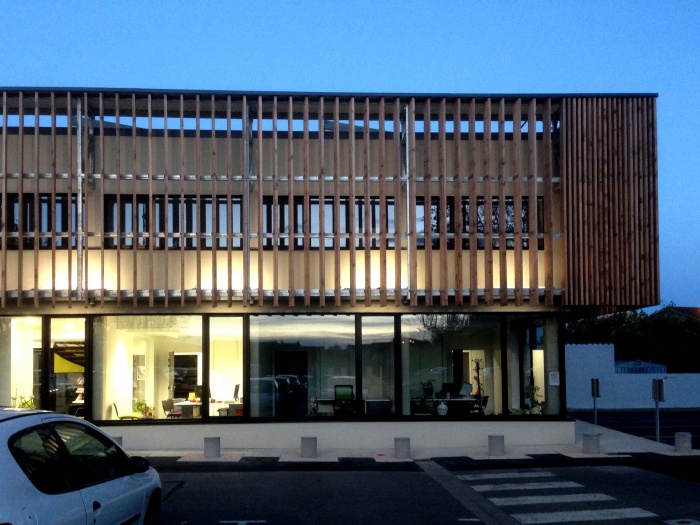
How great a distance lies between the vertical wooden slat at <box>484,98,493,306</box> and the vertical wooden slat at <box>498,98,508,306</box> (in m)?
0.22

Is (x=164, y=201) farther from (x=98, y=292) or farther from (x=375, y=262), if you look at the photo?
(x=375, y=262)

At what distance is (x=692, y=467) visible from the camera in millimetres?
16484

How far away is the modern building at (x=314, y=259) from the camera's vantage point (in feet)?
63.1

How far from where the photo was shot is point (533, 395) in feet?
66.4

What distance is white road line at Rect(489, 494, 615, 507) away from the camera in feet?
41.8

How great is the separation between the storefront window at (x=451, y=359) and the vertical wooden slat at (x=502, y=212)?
1.11 metres

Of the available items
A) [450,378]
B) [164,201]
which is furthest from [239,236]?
[450,378]

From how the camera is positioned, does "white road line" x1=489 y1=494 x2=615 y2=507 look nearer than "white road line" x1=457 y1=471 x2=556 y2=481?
Yes

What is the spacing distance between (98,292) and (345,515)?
379 inches

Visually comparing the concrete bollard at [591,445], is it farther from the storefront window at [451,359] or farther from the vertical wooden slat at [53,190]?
the vertical wooden slat at [53,190]

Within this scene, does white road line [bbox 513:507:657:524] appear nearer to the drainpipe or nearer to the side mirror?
the side mirror

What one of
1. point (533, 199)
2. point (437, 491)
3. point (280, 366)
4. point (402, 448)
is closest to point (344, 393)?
point (280, 366)

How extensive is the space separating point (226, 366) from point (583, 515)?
10.3 m

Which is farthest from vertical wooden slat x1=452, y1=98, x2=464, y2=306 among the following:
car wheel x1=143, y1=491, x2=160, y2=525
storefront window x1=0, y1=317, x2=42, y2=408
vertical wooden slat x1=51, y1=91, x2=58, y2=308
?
car wheel x1=143, y1=491, x2=160, y2=525
